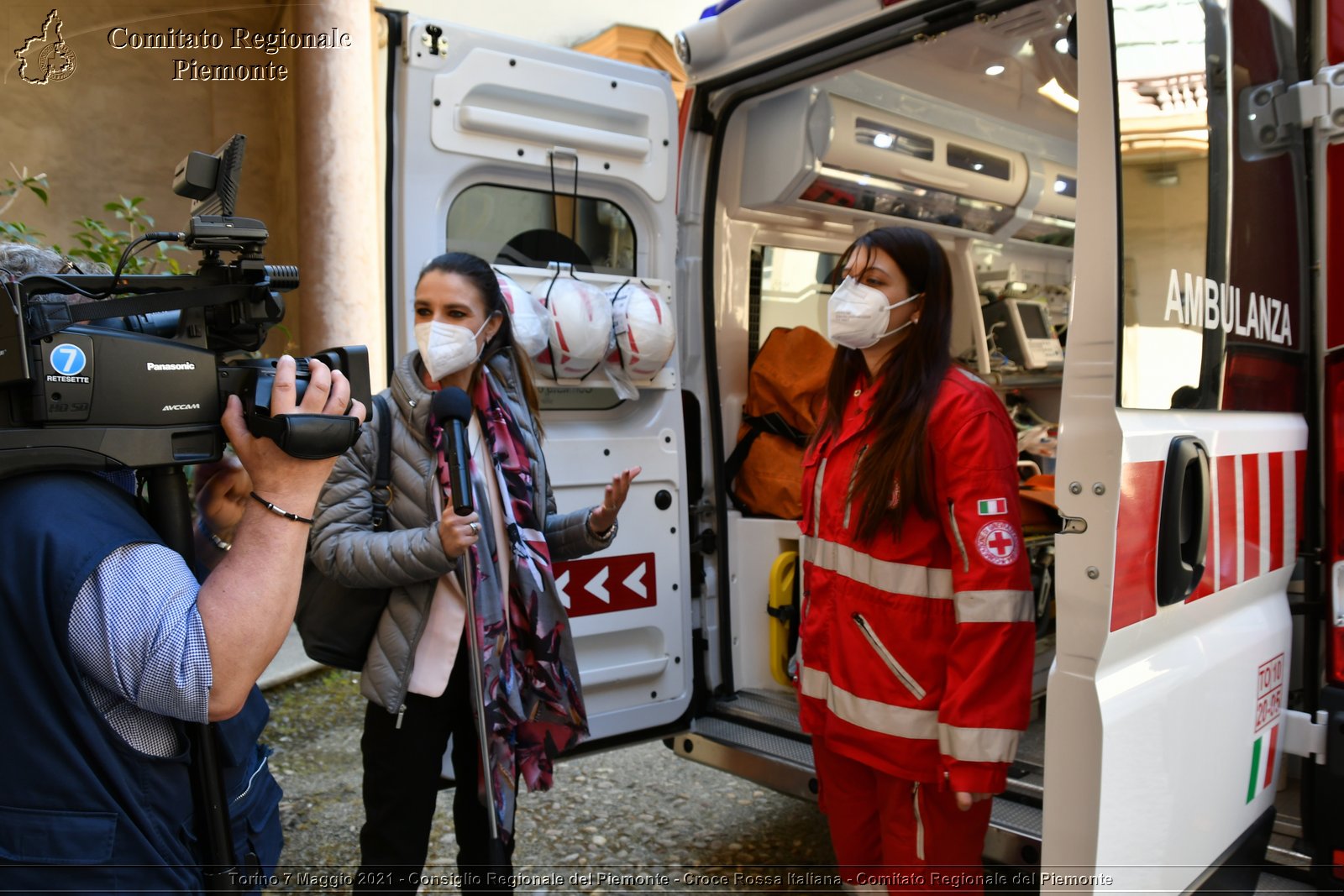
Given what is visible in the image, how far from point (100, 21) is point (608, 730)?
277 inches

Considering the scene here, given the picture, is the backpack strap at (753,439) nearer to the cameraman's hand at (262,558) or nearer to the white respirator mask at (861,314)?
the white respirator mask at (861,314)

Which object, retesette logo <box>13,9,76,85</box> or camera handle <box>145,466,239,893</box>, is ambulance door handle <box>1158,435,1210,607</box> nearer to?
camera handle <box>145,466,239,893</box>

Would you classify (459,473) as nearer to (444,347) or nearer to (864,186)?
(444,347)

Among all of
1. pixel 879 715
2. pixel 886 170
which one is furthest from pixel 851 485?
pixel 886 170

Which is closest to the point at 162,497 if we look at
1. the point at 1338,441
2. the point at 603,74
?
the point at 603,74

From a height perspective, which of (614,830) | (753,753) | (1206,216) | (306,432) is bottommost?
(614,830)

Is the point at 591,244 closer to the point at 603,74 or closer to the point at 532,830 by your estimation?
the point at 603,74

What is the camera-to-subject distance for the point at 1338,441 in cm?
207

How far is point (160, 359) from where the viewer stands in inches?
49.9

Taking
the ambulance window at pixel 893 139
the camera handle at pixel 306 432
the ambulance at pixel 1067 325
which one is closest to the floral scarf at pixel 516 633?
the ambulance at pixel 1067 325

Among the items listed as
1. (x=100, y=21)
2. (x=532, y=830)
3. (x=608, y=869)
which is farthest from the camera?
(x=100, y=21)

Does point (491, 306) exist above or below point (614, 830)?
above

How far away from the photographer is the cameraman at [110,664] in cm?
114

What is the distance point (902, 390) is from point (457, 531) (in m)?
1.06
